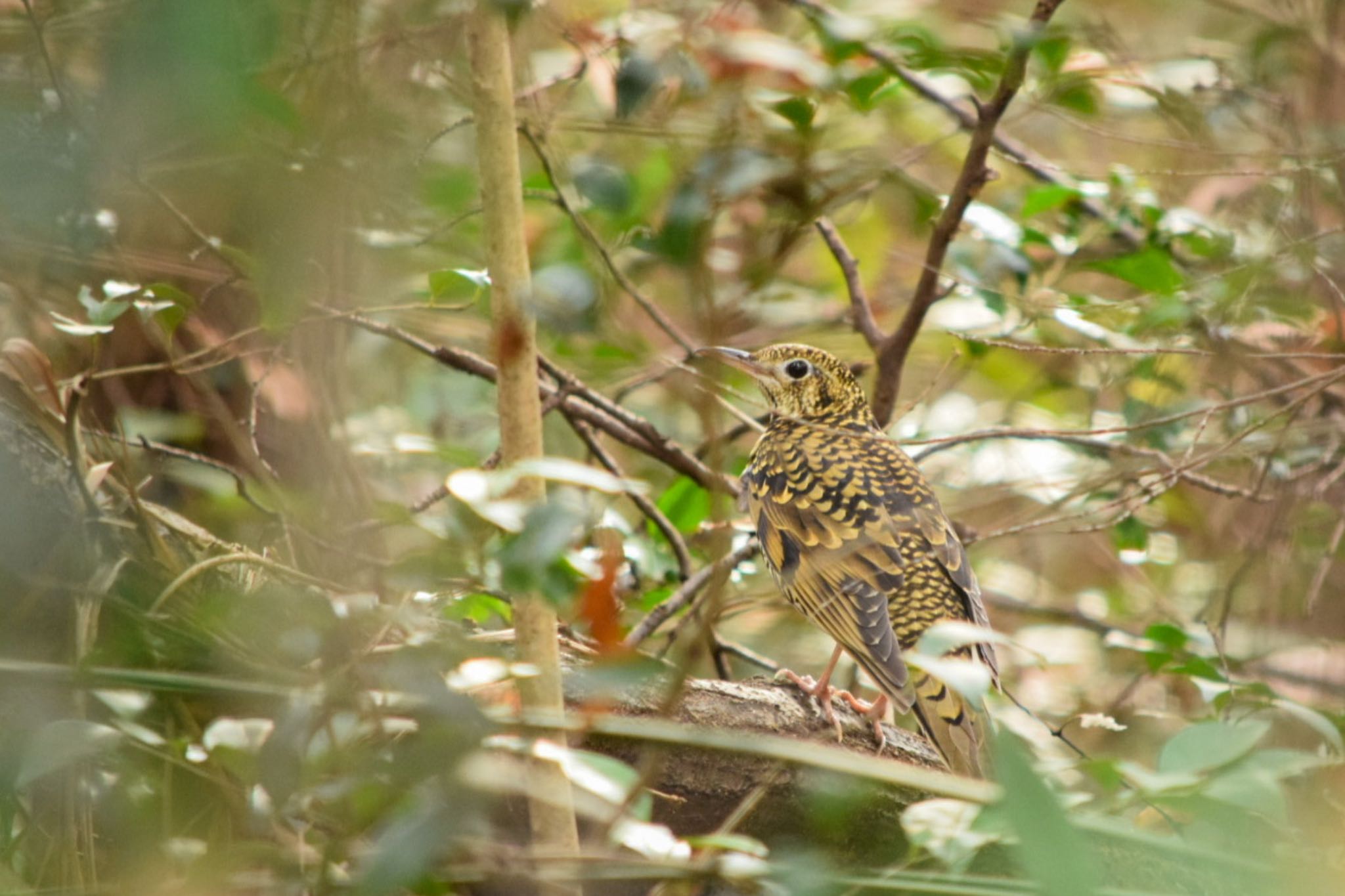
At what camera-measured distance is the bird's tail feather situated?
3.63 metres

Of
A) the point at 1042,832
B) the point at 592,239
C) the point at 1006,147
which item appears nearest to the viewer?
the point at 1042,832

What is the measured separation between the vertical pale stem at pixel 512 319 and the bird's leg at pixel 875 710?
197cm

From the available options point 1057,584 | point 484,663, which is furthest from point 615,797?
point 1057,584

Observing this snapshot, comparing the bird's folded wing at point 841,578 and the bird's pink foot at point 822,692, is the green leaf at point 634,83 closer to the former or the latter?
the bird's folded wing at point 841,578

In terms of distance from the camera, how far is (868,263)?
596cm

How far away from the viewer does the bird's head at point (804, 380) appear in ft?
17.1

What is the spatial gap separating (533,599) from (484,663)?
242 millimetres

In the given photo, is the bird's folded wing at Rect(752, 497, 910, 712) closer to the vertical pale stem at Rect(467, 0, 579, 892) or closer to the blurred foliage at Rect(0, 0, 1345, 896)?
the blurred foliage at Rect(0, 0, 1345, 896)

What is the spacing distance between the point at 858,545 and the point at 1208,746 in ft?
8.47

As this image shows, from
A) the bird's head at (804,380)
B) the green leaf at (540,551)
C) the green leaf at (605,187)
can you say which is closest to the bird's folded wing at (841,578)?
the bird's head at (804,380)

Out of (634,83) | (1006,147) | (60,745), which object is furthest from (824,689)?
(1006,147)

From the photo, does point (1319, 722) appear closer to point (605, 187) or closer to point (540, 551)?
point (540, 551)

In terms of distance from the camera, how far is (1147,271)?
14.8 feet

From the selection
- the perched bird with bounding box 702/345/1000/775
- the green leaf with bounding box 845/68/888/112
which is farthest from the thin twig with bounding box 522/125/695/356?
the green leaf with bounding box 845/68/888/112
